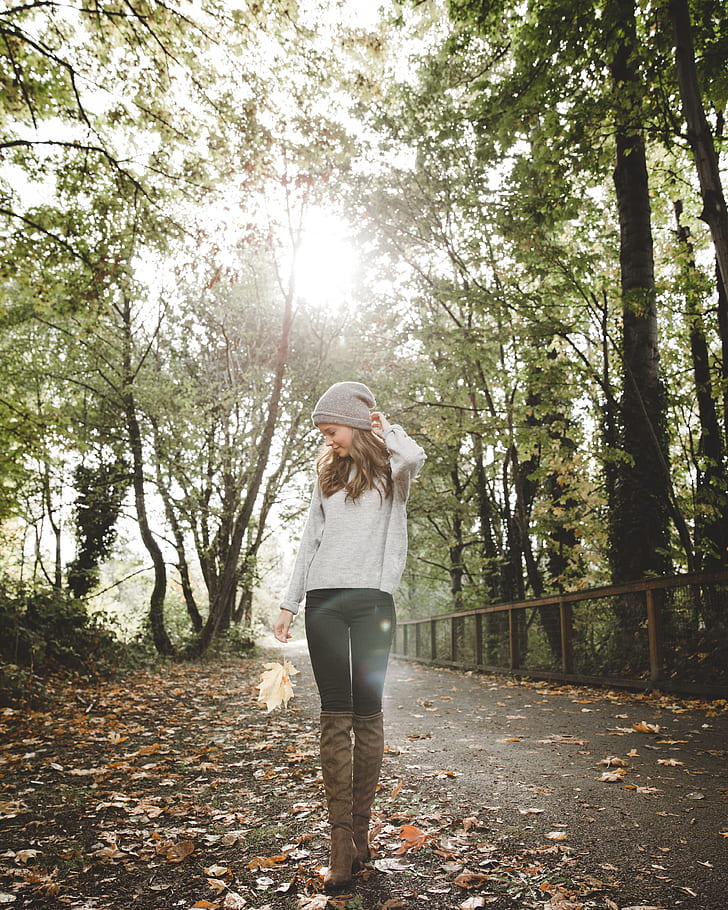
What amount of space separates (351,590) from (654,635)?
5.90m

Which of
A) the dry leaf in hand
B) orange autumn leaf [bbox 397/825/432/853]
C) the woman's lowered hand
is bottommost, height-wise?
orange autumn leaf [bbox 397/825/432/853]

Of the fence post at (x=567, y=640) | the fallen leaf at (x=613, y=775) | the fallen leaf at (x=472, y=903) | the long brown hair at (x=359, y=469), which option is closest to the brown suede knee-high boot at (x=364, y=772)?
the fallen leaf at (x=472, y=903)

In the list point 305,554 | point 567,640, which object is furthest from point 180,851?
point 567,640

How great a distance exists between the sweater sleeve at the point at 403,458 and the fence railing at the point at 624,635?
4.95 m

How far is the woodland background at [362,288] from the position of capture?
24.2ft

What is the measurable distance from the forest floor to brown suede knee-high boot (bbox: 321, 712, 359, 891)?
0.07m

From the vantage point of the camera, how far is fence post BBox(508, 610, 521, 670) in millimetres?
11281

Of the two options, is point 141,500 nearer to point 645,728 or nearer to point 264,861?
point 645,728

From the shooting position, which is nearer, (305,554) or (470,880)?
(470,880)

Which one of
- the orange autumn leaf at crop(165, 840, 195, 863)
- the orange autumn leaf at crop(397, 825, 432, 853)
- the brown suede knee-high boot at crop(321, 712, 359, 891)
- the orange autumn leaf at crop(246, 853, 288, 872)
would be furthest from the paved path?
the orange autumn leaf at crop(165, 840, 195, 863)

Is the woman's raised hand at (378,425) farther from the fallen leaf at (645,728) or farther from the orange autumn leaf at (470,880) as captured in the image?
the fallen leaf at (645,728)

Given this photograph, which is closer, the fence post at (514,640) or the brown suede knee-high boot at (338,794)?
the brown suede knee-high boot at (338,794)

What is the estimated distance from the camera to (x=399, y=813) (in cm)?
335

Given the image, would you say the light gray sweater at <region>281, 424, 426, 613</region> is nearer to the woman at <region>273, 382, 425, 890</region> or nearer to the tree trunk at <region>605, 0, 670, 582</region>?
the woman at <region>273, 382, 425, 890</region>
